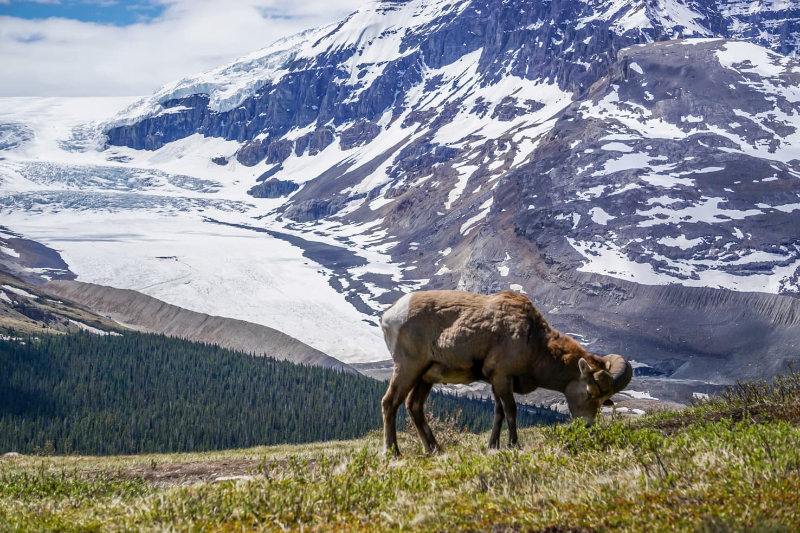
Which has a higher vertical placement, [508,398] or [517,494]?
[517,494]

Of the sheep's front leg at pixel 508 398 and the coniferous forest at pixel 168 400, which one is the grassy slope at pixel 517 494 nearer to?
the sheep's front leg at pixel 508 398

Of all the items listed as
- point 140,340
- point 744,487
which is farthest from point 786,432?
point 140,340

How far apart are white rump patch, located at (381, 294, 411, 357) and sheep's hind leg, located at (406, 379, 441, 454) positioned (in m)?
0.89

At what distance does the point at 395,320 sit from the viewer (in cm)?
1444

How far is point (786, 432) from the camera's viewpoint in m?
10.1

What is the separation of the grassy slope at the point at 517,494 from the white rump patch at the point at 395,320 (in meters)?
3.27

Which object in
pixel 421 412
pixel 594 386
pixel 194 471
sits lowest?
pixel 194 471

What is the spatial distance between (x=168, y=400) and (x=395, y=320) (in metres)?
65.2

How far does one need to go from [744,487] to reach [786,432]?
2498 mm

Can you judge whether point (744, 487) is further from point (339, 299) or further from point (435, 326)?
point (339, 299)

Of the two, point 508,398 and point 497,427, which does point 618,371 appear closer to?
point 508,398

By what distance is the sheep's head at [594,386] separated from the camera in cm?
1341

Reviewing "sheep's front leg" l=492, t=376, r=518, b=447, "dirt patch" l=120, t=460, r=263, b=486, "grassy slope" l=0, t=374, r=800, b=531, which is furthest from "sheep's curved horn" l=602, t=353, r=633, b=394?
"dirt patch" l=120, t=460, r=263, b=486

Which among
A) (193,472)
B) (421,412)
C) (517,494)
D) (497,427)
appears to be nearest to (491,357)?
(497,427)
